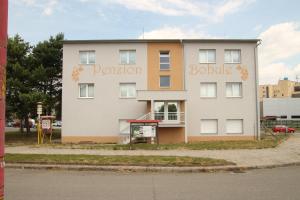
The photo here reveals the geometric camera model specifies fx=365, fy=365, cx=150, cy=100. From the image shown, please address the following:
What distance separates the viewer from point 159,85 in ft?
109

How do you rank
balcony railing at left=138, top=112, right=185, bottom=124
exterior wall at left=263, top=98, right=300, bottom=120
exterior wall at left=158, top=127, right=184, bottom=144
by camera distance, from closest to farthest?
balcony railing at left=138, top=112, right=185, bottom=124, exterior wall at left=158, top=127, right=184, bottom=144, exterior wall at left=263, top=98, right=300, bottom=120

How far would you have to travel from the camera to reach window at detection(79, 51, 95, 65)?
3353 cm

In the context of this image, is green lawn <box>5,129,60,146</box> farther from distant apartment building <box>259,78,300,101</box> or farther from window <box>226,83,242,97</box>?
distant apartment building <box>259,78,300,101</box>

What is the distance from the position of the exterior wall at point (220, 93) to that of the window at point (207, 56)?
307 mm

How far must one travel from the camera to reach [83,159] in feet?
48.3

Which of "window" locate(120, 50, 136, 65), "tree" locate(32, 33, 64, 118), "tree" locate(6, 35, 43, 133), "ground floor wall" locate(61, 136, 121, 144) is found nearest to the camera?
"ground floor wall" locate(61, 136, 121, 144)

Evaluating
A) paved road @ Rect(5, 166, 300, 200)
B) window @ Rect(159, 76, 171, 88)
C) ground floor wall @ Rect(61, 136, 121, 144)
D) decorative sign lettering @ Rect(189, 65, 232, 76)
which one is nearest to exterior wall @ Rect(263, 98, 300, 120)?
decorative sign lettering @ Rect(189, 65, 232, 76)

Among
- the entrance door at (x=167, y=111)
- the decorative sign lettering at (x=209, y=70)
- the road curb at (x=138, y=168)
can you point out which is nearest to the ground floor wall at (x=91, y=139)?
the entrance door at (x=167, y=111)

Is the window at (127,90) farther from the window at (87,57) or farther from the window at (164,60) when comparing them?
the window at (87,57)

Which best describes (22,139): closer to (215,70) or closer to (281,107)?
(215,70)

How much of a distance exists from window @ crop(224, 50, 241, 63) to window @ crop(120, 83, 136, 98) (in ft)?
29.3

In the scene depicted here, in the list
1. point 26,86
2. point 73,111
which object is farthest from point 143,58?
point 26,86

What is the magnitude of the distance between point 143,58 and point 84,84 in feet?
19.3

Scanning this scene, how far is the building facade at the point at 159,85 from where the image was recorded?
1282 inches
